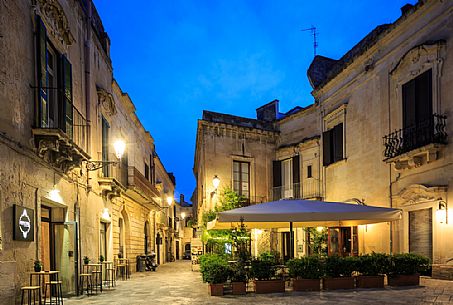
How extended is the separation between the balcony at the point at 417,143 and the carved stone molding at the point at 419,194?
0.76 m

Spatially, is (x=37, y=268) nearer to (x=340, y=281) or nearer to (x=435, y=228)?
(x=340, y=281)

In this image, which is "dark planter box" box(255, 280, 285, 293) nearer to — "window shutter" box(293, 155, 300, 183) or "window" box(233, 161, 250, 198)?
"window shutter" box(293, 155, 300, 183)

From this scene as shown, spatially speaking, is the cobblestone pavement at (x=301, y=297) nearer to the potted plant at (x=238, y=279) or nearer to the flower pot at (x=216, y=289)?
the flower pot at (x=216, y=289)

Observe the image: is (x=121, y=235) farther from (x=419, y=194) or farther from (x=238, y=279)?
(x=419, y=194)

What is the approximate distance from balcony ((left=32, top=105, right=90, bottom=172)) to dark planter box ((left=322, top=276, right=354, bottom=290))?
689 cm

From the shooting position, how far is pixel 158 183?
3662 centimetres

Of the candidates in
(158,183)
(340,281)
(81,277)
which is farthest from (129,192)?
(158,183)

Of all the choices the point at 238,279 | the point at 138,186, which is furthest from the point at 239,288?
the point at 138,186

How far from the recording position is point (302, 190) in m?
23.5

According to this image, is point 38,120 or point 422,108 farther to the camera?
point 422,108

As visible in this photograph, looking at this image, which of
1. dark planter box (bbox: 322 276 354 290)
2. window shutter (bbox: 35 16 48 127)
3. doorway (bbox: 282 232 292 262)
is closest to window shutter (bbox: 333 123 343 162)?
doorway (bbox: 282 232 292 262)

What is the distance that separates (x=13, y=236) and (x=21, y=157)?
150 centimetres

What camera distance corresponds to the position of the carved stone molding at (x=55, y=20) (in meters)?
10.1

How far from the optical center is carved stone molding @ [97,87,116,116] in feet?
49.5
